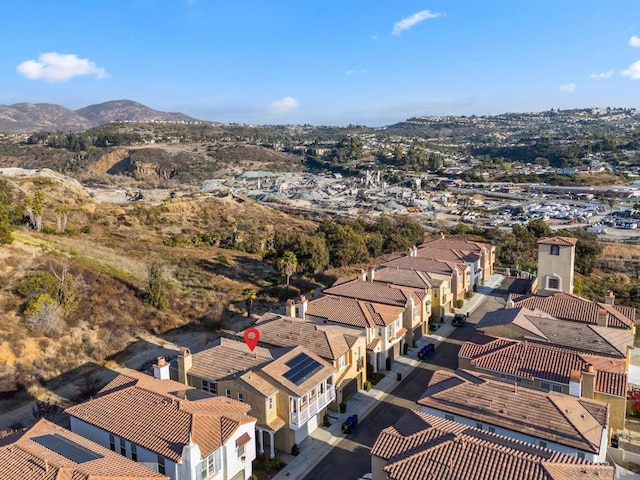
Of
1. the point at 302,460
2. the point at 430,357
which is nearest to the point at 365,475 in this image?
the point at 302,460

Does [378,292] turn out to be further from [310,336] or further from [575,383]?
[575,383]

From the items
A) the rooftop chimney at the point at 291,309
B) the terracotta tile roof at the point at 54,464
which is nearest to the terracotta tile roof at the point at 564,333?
the rooftop chimney at the point at 291,309

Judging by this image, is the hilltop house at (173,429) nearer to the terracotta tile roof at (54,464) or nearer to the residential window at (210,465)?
the residential window at (210,465)

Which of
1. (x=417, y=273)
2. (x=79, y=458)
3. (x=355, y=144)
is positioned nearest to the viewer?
(x=79, y=458)

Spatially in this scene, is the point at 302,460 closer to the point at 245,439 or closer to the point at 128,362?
the point at 245,439

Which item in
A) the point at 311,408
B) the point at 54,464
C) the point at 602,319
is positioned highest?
the point at 54,464

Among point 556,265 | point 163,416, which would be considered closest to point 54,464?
point 163,416

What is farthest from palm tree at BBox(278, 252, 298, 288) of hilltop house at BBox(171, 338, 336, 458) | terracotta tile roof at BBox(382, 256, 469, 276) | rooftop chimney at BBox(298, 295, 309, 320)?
hilltop house at BBox(171, 338, 336, 458)
